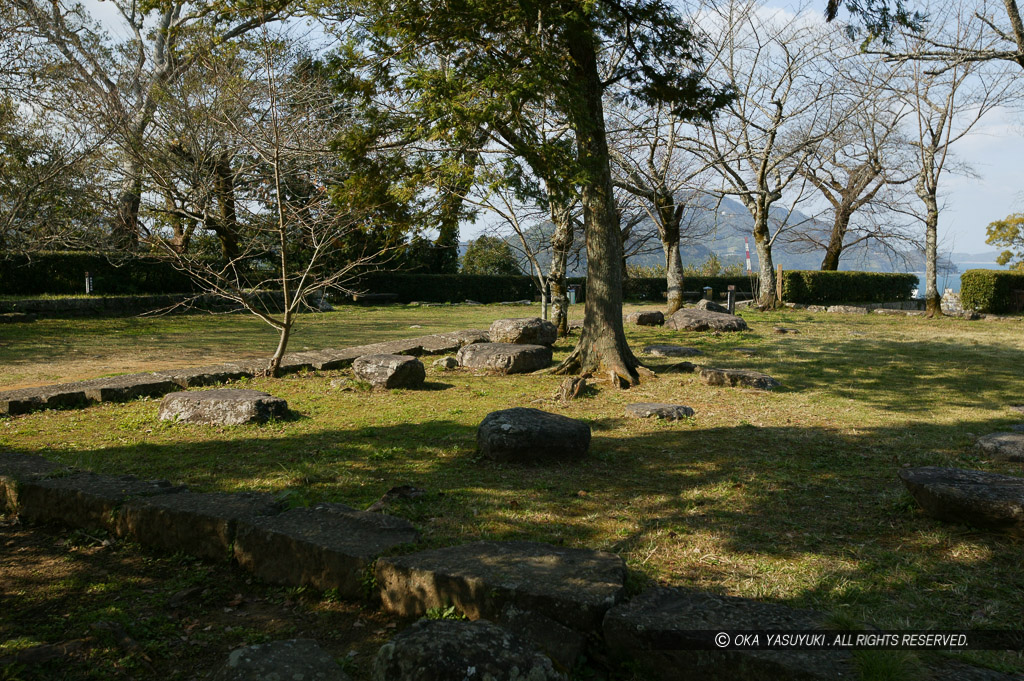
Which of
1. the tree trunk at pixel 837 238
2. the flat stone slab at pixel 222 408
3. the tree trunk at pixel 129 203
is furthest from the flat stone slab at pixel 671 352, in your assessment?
the tree trunk at pixel 837 238

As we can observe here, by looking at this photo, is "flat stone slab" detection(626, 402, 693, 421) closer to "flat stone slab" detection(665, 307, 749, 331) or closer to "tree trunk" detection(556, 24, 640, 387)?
"tree trunk" detection(556, 24, 640, 387)

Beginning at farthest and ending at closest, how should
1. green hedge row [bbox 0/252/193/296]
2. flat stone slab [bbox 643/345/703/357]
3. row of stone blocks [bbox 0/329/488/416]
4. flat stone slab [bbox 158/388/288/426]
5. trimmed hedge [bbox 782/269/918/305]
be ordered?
trimmed hedge [bbox 782/269/918/305] → green hedge row [bbox 0/252/193/296] → flat stone slab [bbox 643/345/703/357] → row of stone blocks [bbox 0/329/488/416] → flat stone slab [bbox 158/388/288/426]

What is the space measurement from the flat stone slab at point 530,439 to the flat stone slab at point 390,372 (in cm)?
324

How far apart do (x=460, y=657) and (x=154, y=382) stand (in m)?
7.13

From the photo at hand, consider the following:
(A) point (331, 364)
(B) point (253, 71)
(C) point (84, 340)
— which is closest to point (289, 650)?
(A) point (331, 364)

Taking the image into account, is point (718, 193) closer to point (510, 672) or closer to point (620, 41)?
point (620, 41)

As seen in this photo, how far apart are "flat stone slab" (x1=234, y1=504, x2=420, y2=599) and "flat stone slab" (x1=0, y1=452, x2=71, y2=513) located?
180 centimetres

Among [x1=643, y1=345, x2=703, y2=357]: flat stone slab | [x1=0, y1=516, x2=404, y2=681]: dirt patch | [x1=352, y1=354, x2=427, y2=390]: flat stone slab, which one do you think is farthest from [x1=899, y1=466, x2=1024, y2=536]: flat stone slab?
[x1=643, y1=345, x2=703, y2=357]: flat stone slab

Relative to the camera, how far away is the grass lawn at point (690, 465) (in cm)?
334

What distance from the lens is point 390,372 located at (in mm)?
8602

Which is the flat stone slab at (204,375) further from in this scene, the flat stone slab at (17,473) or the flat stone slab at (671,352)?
the flat stone slab at (671,352)

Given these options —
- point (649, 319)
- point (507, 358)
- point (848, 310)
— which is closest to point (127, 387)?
point (507, 358)

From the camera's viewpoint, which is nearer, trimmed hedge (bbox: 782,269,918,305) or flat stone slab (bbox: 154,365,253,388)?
flat stone slab (bbox: 154,365,253,388)

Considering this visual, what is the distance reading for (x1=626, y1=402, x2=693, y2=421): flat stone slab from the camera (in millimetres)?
6965
